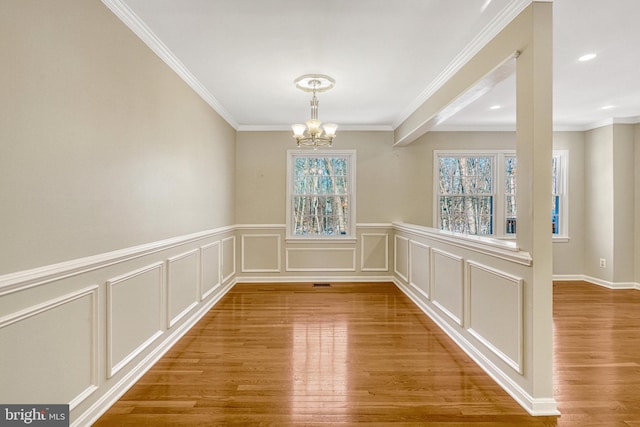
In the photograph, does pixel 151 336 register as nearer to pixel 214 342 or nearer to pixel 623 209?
pixel 214 342

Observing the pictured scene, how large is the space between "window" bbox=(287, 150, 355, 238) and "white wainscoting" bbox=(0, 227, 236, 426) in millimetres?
2709

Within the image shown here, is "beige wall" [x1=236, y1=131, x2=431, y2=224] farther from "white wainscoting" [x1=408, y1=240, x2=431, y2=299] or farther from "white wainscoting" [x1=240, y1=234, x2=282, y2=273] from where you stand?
"white wainscoting" [x1=408, y1=240, x2=431, y2=299]

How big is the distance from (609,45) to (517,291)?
2319mm

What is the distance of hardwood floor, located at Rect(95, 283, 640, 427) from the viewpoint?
2082 millimetres

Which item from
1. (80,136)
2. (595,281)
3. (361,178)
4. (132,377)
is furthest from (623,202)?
(80,136)

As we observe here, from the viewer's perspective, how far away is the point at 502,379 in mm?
2416

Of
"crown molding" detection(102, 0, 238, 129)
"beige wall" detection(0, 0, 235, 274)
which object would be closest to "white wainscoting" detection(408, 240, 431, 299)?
"beige wall" detection(0, 0, 235, 274)

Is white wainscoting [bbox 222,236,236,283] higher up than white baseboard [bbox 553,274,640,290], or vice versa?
white wainscoting [bbox 222,236,236,283]

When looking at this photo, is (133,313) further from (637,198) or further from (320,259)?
(637,198)

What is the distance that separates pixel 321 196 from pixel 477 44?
11.5 feet

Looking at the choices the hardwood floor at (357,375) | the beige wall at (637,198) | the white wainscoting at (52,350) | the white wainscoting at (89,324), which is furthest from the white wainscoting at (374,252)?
the white wainscoting at (52,350)

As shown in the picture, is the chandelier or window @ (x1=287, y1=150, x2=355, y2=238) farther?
window @ (x1=287, y1=150, x2=355, y2=238)

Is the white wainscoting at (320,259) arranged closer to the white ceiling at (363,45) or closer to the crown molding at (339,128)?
the crown molding at (339,128)

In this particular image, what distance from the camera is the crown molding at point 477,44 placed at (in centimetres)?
224
